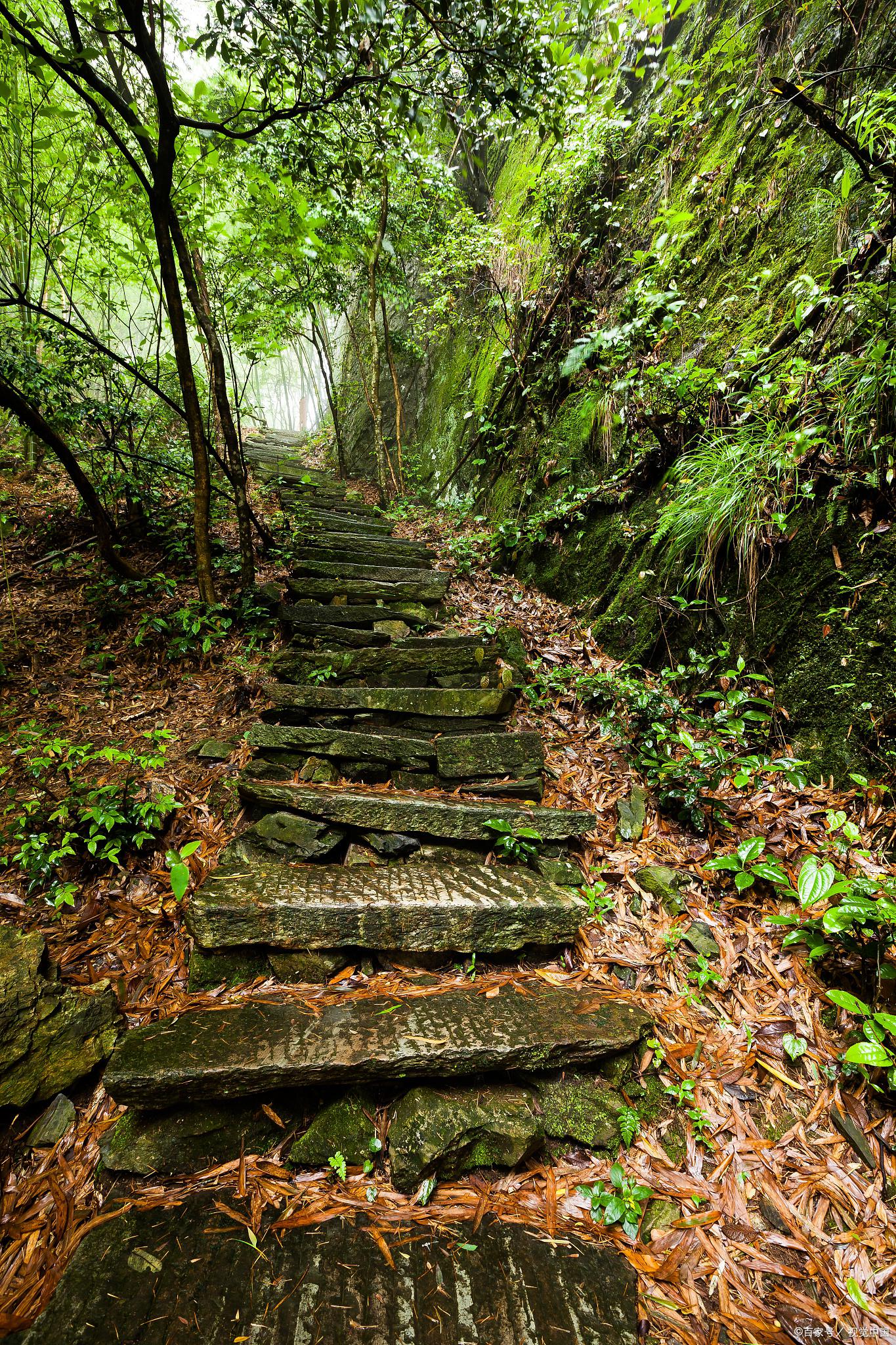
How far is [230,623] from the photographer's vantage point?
416 centimetres

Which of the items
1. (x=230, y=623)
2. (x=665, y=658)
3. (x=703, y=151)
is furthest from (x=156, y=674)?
(x=703, y=151)

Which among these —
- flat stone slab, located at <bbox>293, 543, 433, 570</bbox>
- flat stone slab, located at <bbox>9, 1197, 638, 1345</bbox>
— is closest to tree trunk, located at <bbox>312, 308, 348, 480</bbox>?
flat stone slab, located at <bbox>293, 543, 433, 570</bbox>

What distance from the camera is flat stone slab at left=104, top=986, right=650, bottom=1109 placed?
64.8 inches

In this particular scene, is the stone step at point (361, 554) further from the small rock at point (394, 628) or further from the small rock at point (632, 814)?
the small rock at point (632, 814)

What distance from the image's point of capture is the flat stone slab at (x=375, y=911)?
2078mm

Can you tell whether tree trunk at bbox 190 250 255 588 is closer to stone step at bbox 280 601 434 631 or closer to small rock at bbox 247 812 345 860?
stone step at bbox 280 601 434 631

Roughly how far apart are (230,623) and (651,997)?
12.5 feet

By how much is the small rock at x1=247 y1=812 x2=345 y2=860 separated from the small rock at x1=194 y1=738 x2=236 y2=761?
2.15 feet

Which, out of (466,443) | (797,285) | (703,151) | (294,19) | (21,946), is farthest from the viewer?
(466,443)

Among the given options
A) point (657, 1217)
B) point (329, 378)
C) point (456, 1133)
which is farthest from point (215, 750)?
point (329, 378)

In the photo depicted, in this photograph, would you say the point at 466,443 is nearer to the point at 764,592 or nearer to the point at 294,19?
the point at 294,19

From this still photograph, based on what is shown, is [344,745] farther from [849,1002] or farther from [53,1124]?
[849,1002]

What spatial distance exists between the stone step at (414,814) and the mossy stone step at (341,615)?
1.93 metres

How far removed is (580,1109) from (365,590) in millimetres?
3927
